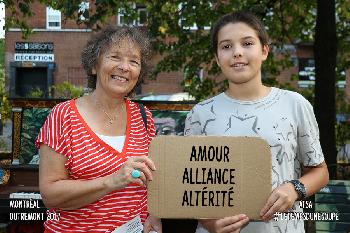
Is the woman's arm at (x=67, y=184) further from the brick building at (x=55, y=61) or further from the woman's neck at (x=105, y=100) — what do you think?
the brick building at (x=55, y=61)

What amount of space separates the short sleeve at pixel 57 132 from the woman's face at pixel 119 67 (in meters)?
0.24

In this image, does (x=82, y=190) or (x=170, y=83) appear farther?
(x=170, y=83)

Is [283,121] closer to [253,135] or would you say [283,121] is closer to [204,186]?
[253,135]

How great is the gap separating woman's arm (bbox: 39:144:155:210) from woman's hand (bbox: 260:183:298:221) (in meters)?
0.54

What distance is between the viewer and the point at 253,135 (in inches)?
94.3

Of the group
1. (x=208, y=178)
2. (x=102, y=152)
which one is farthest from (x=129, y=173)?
(x=208, y=178)

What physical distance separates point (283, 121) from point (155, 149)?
62 centimetres

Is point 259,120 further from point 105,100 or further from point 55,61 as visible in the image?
point 55,61

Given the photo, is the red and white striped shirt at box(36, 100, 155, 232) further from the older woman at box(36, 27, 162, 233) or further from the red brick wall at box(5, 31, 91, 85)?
the red brick wall at box(5, 31, 91, 85)

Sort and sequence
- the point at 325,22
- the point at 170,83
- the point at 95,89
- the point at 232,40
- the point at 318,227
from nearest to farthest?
the point at 232,40, the point at 95,89, the point at 318,227, the point at 325,22, the point at 170,83

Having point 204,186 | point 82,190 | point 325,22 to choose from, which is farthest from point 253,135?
point 325,22

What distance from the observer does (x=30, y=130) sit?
→ 210 inches

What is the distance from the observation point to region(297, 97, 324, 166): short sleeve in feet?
8.09

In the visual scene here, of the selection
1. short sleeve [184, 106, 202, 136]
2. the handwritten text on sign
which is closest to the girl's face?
short sleeve [184, 106, 202, 136]
